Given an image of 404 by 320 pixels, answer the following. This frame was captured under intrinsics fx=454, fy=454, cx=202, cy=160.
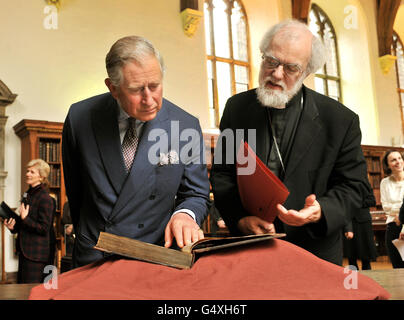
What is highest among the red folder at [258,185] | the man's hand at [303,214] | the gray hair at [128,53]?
the gray hair at [128,53]

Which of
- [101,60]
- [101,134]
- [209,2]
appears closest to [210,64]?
[209,2]

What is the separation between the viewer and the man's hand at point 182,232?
130 cm

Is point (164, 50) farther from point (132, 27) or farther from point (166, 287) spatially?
point (166, 287)

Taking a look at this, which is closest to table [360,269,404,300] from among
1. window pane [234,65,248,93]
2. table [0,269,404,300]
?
table [0,269,404,300]

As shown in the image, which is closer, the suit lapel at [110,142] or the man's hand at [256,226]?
the man's hand at [256,226]

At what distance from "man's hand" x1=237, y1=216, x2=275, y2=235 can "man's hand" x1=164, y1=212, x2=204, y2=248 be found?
27 cm

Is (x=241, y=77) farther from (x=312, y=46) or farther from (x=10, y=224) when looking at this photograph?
(x=312, y=46)

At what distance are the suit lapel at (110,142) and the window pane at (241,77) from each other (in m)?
10.9

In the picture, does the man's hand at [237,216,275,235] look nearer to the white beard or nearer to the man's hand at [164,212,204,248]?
the man's hand at [164,212,204,248]

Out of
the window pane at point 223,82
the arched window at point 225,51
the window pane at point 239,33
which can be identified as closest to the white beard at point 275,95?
the arched window at point 225,51

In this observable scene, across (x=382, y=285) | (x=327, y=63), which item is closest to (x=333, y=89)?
(x=327, y=63)

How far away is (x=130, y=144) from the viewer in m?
1.75

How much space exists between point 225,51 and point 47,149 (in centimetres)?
618

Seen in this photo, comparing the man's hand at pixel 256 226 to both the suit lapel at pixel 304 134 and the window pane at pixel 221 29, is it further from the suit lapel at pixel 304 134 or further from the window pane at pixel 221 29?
the window pane at pixel 221 29
